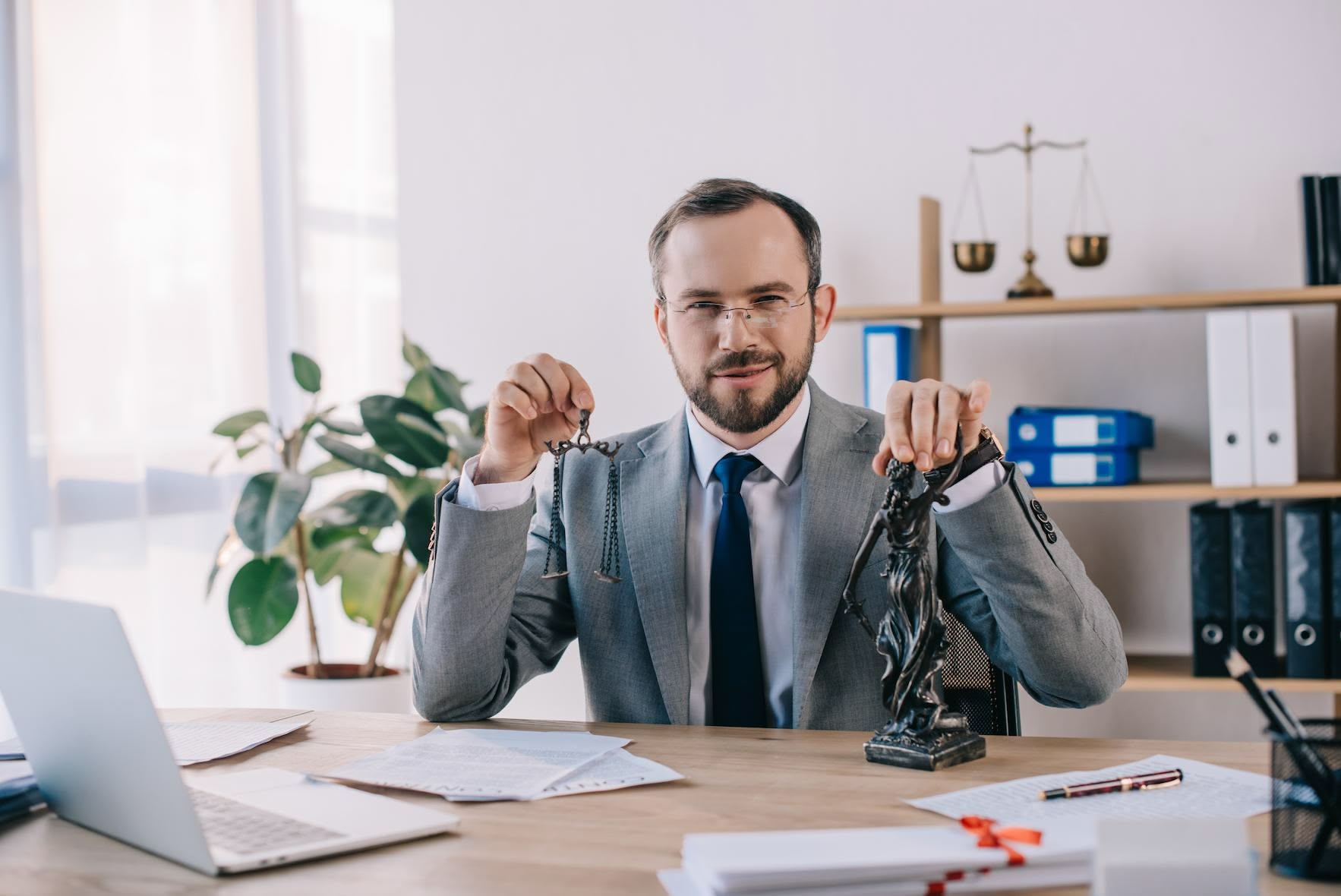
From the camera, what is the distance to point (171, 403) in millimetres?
3182

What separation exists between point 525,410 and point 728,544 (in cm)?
37

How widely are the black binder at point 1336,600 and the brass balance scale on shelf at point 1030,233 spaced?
0.76 m

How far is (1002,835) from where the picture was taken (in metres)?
0.92

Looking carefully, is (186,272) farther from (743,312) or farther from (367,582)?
(743,312)

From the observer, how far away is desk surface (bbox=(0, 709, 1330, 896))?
95 centimetres

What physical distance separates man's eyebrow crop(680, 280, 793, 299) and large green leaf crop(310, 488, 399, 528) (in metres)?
1.42

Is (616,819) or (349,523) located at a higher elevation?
(349,523)

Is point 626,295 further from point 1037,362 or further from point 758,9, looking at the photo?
point 1037,362

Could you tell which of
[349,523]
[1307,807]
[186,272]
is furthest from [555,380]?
[186,272]

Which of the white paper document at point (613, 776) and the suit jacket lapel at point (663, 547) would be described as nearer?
the white paper document at point (613, 776)

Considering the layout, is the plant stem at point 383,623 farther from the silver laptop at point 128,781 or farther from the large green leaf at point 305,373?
the silver laptop at point 128,781

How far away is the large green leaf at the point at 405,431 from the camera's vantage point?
110 inches

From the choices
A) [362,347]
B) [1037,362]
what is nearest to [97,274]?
[362,347]

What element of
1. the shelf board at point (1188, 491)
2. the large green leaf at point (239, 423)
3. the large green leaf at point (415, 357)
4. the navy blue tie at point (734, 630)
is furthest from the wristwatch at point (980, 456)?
the large green leaf at point (239, 423)
